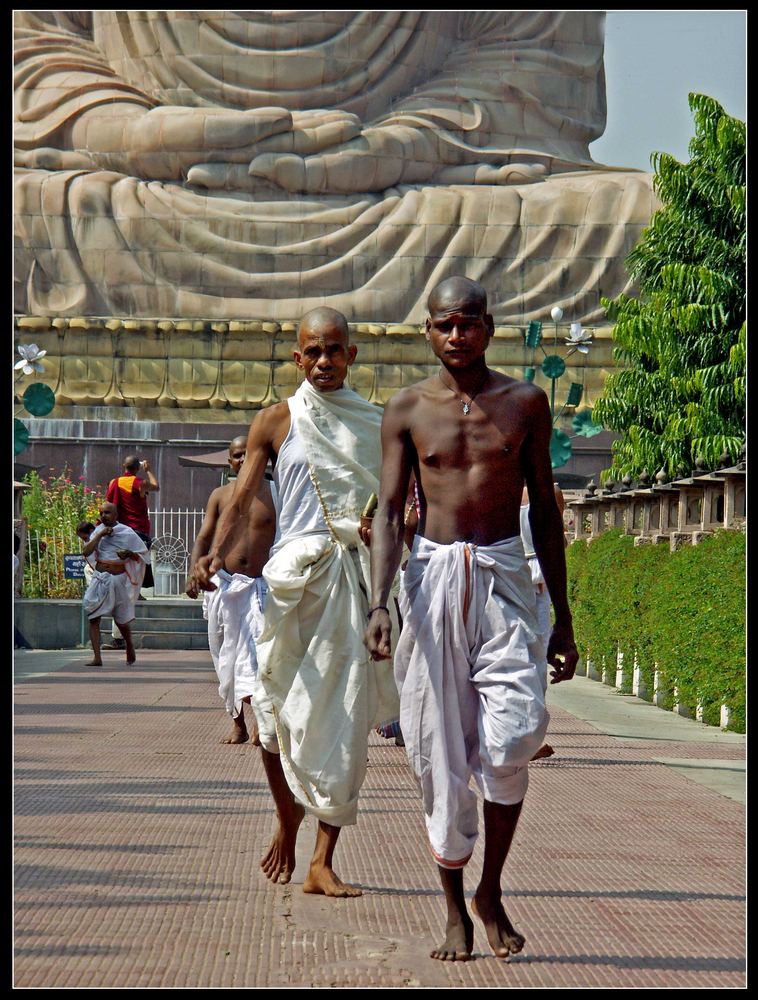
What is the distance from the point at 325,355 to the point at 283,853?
5.29 ft

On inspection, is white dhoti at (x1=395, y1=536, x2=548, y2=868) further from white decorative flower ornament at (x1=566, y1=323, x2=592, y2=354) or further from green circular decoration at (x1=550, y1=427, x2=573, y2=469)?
white decorative flower ornament at (x1=566, y1=323, x2=592, y2=354)

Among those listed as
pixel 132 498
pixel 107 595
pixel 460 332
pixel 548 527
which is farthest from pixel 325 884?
pixel 132 498

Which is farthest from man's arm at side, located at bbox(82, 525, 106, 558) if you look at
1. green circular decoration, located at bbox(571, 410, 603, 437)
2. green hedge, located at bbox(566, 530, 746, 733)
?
green circular decoration, located at bbox(571, 410, 603, 437)

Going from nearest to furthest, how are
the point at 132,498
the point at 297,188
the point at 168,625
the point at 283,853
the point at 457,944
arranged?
the point at 457,944 → the point at 283,853 → the point at 132,498 → the point at 168,625 → the point at 297,188

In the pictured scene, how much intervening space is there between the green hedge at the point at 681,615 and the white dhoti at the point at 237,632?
2674 millimetres

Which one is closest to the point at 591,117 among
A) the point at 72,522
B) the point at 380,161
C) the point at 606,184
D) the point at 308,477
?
the point at 606,184

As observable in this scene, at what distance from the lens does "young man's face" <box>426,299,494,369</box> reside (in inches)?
183

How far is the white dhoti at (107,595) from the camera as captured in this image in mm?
15344

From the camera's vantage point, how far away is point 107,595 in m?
15.4

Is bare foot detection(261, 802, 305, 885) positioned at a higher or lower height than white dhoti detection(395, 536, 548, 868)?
lower

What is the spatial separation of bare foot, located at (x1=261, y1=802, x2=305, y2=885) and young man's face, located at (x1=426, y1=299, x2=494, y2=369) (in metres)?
1.68

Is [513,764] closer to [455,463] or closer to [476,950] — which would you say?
[476,950]

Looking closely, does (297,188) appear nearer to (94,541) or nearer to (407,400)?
(94,541)

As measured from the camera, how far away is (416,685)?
4.52 metres
